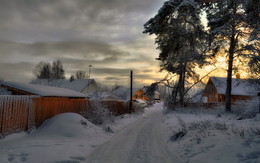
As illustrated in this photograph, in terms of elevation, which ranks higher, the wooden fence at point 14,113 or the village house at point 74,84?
the village house at point 74,84

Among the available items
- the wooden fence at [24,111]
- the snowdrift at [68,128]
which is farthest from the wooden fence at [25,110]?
the snowdrift at [68,128]

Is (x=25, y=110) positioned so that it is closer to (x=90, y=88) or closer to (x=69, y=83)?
(x=90, y=88)

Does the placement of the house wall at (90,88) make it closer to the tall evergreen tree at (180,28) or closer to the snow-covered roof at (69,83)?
the snow-covered roof at (69,83)

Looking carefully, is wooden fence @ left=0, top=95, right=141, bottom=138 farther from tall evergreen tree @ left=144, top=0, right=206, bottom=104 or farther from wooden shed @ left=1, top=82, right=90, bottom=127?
tall evergreen tree @ left=144, top=0, right=206, bottom=104

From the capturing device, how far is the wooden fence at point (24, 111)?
8.51m

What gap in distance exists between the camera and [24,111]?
981 centimetres

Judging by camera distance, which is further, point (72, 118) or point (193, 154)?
point (72, 118)

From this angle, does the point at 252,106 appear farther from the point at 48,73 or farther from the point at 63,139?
the point at 48,73

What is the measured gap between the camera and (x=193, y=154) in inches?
249

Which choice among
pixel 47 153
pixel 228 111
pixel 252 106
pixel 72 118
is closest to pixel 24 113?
pixel 72 118

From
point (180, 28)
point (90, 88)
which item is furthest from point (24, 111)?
point (90, 88)

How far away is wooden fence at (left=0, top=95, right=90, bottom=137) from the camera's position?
8508mm

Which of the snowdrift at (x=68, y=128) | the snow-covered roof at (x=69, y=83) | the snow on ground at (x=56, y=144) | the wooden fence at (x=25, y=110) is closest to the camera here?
the snow on ground at (x=56, y=144)

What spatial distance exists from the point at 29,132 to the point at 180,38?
9.51 meters
